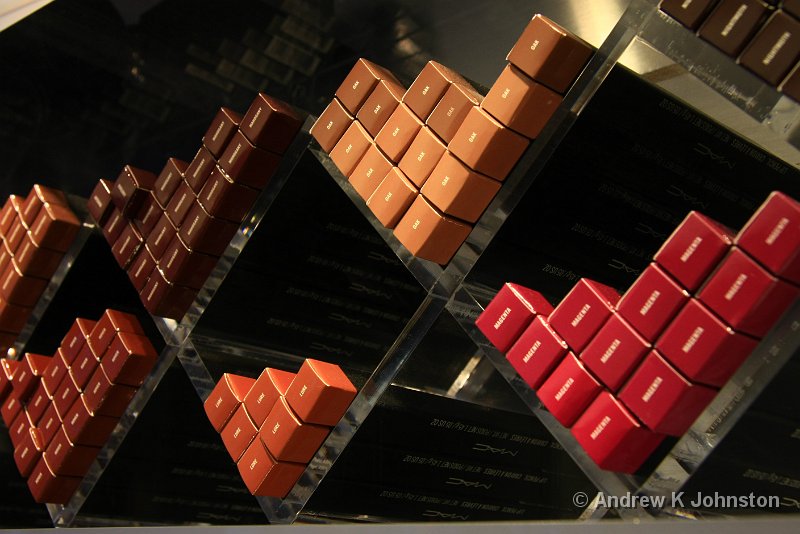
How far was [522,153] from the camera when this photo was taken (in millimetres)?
1658

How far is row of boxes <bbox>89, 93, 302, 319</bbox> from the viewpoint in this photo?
2.18 meters

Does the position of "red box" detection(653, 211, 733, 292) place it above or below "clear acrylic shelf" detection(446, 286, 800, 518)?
above

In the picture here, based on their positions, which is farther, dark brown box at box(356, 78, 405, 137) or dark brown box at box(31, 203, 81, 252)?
dark brown box at box(31, 203, 81, 252)

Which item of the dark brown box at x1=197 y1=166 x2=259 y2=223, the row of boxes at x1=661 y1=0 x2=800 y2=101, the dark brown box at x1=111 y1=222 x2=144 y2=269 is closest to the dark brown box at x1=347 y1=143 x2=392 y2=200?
the dark brown box at x1=197 y1=166 x2=259 y2=223

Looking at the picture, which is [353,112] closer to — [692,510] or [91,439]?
[692,510]

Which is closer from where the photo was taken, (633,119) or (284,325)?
(633,119)

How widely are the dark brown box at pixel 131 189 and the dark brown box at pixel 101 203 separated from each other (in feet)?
0.27

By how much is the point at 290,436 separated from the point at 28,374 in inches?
53.5

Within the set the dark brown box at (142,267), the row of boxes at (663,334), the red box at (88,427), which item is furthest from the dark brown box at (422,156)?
the red box at (88,427)

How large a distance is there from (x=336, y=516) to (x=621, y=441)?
0.79m

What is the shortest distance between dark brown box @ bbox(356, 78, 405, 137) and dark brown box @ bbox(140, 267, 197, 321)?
73cm

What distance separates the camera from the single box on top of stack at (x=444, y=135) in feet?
5.21

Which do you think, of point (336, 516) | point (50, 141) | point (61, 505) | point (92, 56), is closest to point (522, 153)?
point (336, 516)

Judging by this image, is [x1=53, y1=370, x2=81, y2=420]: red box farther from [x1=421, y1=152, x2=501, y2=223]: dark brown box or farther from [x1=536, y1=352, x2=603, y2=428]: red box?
[x1=536, y1=352, x2=603, y2=428]: red box
